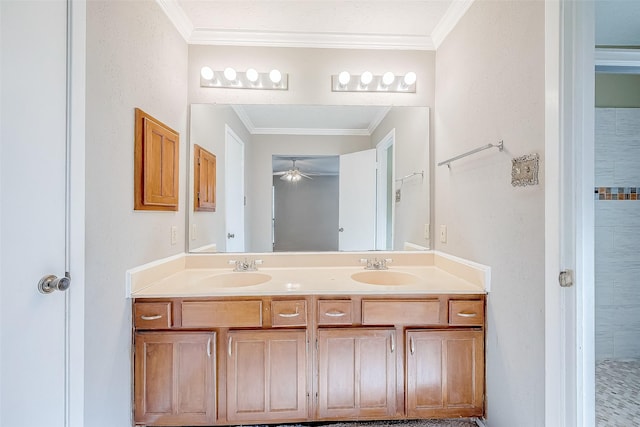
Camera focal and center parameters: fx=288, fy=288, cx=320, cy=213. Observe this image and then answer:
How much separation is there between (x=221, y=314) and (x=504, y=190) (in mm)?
1499

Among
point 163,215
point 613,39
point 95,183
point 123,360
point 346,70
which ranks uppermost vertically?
point 613,39

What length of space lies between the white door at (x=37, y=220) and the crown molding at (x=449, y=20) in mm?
1872

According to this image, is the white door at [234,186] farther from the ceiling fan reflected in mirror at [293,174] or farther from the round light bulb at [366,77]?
the round light bulb at [366,77]

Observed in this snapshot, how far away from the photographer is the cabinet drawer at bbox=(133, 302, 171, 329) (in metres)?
1.44

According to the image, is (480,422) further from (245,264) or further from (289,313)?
(245,264)

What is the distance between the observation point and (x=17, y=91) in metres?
0.90

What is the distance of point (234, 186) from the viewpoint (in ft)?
6.89

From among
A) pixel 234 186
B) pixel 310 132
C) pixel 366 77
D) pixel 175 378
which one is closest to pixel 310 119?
pixel 310 132

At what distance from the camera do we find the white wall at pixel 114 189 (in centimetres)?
117

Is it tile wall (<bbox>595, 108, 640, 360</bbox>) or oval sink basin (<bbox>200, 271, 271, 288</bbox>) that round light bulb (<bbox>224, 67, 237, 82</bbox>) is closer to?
oval sink basin (<bbox>200, 271, 271, 288</bbox>)

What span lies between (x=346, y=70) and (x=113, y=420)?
2.38 m

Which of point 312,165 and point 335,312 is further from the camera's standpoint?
point 312,165

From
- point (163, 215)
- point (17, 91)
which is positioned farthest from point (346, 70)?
point (17, 91)

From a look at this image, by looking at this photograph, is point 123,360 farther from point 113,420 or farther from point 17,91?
point 17,91
